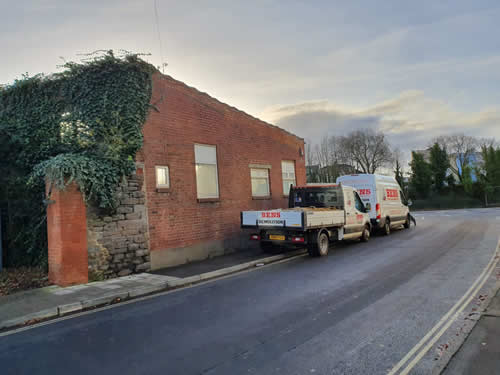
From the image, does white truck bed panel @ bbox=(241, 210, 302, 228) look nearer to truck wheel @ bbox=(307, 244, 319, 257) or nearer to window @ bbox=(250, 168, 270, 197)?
truck wheel @ bbox=(307, 244, 319, 257)

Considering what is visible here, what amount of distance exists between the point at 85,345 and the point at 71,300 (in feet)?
8.55

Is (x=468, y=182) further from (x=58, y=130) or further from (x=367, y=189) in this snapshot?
(x=58, y=130)

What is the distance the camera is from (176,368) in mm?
3904

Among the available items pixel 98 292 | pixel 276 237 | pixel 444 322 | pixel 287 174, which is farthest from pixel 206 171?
pixel 444 322

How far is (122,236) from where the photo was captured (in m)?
9.62

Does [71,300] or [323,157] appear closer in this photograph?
[71,300]

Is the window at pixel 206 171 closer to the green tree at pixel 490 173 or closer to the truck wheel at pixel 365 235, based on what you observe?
the truck wheel at pixel 365 235

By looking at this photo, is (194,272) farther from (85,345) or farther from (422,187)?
(422,187)

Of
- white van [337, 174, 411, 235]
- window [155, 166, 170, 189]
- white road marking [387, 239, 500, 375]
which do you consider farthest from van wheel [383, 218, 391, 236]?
window [155, 166, 170, 189]

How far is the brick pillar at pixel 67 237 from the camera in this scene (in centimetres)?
847

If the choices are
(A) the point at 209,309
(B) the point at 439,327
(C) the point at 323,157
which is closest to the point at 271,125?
(A) the point at 209,309

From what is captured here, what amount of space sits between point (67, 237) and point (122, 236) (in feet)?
4.65

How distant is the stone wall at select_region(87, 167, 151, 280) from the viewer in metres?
9.06

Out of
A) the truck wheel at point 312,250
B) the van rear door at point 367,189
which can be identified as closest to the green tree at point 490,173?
the van rear door at point 367,189
